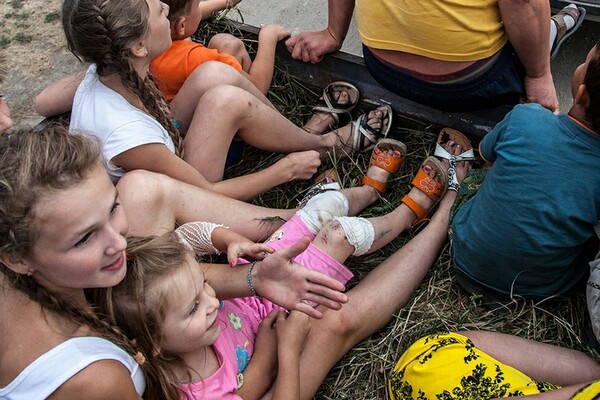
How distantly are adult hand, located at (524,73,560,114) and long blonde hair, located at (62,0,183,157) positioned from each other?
4.32 ft

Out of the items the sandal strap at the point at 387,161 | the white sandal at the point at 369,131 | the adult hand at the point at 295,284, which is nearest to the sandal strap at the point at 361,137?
the white sandal at the point at 369,131

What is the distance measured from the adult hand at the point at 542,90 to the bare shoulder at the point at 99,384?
1.68 metres

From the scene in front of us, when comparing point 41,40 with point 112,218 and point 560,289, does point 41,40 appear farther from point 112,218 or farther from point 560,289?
point 560,289

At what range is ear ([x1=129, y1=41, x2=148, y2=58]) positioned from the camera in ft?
7.50

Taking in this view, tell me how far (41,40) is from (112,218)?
2.66 m

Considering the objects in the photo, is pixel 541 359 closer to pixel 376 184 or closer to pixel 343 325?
pixel 343 325

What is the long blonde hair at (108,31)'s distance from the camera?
7.23 feet

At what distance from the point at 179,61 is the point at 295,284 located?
1.14 metres

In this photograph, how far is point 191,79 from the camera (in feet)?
8.57

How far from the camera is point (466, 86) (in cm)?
249

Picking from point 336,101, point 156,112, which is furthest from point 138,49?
point 336,101

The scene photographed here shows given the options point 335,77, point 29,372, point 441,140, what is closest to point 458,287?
point 441,140

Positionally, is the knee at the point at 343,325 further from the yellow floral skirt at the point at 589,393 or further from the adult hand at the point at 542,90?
the adult hand at the point at 542,90

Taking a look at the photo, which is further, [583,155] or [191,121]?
[191,121]
